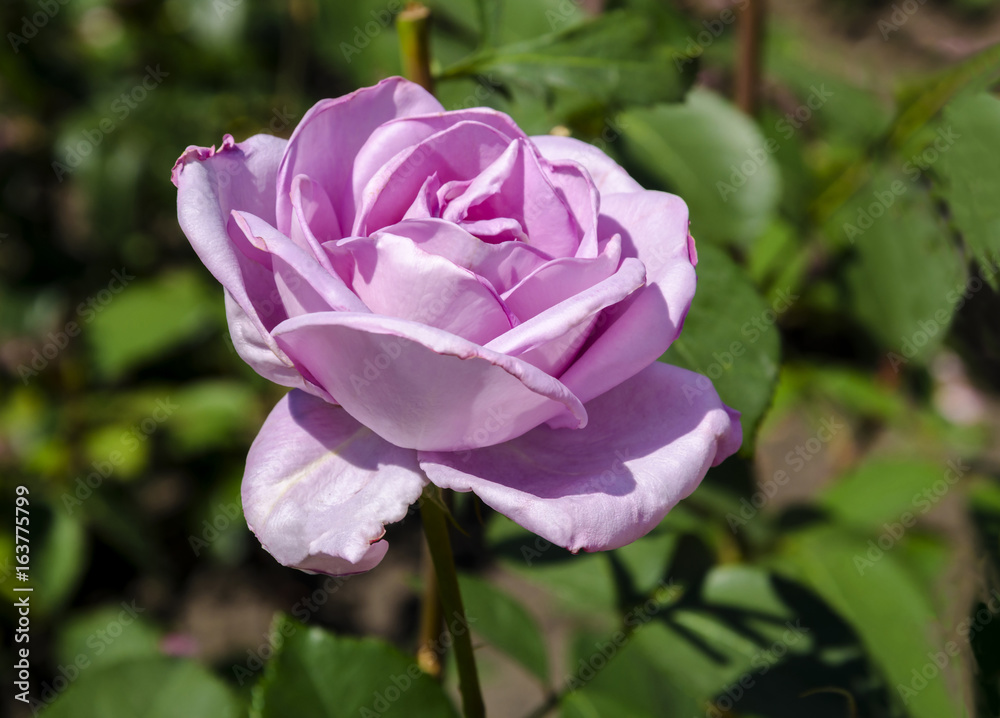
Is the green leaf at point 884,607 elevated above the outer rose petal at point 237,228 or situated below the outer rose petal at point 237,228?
below

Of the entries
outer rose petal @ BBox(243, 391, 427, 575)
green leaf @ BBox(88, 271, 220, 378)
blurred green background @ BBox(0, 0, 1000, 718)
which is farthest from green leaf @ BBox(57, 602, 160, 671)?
outer rose petal @ BBox(243, 391, 427, 575)

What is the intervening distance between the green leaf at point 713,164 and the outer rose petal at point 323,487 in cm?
56

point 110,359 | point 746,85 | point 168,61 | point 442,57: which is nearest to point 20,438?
point 110,359

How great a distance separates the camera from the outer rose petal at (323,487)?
1.50 ft

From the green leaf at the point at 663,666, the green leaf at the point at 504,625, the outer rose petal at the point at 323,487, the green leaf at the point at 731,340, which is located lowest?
the green leaf at the point at 504,625

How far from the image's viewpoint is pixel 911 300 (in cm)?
114

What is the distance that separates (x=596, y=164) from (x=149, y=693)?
0.62 metres

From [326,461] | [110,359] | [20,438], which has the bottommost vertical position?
[20,438]

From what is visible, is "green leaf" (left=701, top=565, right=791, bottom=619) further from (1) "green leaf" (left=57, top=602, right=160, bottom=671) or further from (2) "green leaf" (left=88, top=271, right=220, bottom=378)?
(2) "green leaf" (left=88, top=271, right=220, bottom=378)

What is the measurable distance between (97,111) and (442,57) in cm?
129

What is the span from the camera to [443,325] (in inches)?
18.7

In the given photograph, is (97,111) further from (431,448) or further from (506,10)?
(431,448)

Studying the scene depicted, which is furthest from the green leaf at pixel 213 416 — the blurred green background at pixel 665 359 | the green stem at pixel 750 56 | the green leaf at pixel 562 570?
the green stem at pixel 750 56

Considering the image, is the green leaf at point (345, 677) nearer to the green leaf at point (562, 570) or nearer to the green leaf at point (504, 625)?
the green leaf at point (504, 625)
